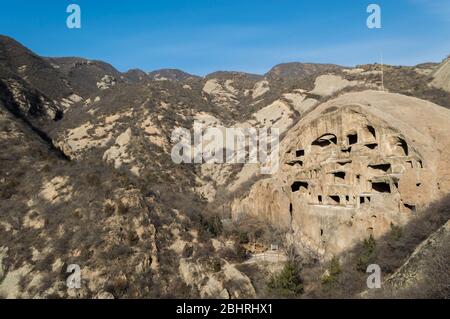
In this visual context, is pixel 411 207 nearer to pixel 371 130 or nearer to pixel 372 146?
pixel 372 146

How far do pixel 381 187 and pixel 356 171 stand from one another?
2.32 m

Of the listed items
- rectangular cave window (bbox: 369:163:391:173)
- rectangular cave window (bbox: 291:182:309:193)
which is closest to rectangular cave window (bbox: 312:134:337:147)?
rectangular cave window (bbox: 291:182:309:193)

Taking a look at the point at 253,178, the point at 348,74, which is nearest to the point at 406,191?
the point at 253,178

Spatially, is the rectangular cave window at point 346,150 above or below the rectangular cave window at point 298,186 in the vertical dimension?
above

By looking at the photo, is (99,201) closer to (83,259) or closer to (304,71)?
(83,259)

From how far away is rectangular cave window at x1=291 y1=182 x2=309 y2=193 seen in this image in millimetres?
33719

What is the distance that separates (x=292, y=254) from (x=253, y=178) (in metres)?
15.0

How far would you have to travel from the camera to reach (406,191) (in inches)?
947

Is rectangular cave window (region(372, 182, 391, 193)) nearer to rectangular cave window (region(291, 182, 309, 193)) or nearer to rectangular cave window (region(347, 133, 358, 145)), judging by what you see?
rectangular cave window (region(347, 133, 358, 145))

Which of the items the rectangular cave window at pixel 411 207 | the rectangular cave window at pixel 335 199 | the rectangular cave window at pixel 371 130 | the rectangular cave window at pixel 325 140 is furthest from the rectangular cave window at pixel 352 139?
the rectangular cave window at pixel 411 207

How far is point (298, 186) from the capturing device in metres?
34.5

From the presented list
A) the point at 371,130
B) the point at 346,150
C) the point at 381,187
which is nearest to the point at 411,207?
the point at 381,187

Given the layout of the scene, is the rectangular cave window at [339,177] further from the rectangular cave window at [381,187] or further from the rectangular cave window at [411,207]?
the rectangular cave window at [411,207]

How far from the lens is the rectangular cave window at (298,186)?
33.7 m
